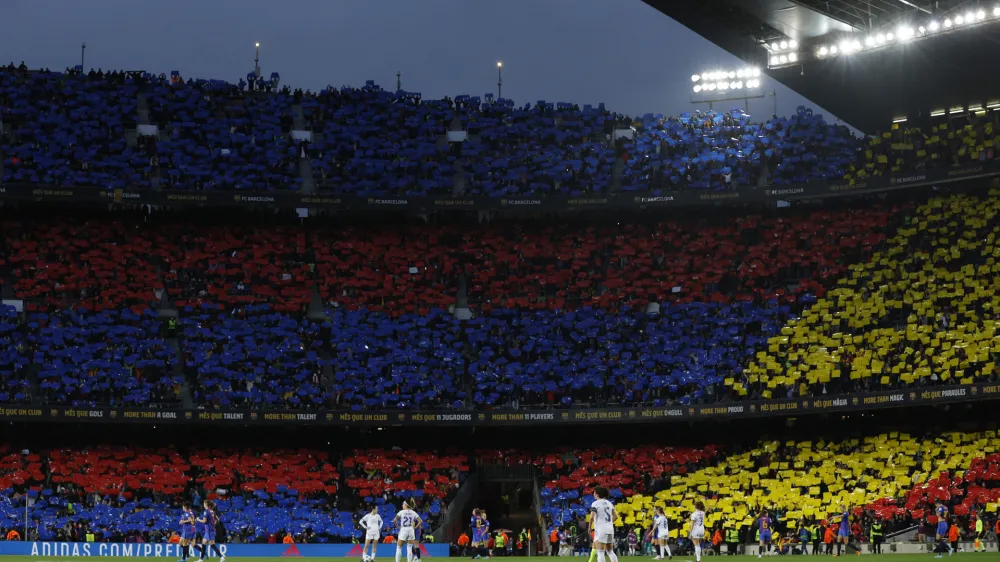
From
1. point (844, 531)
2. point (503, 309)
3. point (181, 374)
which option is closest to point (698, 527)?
point (844, 531)

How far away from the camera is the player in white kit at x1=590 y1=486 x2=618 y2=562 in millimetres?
27344

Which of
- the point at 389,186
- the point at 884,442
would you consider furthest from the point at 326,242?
the point at 884,442

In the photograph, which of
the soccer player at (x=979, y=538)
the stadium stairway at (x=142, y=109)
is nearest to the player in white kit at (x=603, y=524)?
the soccer player at (x=979, y=538)

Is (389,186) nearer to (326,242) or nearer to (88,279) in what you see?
(326,242)

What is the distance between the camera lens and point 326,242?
6228 cm

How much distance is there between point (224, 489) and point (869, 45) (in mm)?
32469

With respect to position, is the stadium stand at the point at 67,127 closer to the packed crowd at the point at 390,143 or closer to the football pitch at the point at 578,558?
the packed crowd at the point at 390,143

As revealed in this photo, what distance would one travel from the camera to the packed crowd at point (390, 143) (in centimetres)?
5888

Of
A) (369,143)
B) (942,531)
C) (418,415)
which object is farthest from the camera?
(369,143)

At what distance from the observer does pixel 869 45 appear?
48438 mm

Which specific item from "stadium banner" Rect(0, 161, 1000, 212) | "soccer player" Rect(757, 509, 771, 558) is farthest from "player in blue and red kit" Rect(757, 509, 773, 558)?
"stadium banner" Rect(0, 161, 1000, 212)

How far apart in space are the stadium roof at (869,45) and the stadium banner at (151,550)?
27.2m

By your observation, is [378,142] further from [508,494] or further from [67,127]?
[508,494]

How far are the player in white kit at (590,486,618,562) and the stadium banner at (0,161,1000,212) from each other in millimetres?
32507
